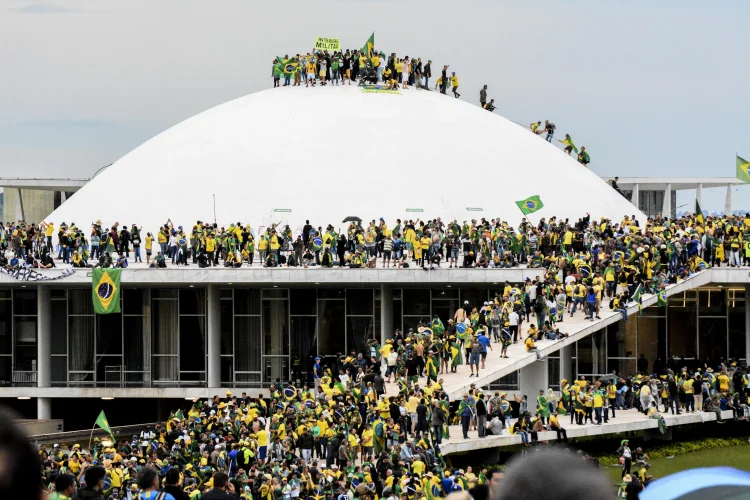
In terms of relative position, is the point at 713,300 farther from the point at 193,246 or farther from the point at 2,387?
the point at 2,387

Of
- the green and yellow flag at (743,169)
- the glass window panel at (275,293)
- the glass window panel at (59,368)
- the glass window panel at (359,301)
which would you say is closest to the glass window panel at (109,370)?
the glass window panel at (59,368)

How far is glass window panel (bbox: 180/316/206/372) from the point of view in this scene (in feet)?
146

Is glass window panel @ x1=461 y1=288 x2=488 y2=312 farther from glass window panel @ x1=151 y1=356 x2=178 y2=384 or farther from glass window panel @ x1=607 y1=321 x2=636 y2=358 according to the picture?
glass window panel @ x1=151 y1=356 x2=178 y2=384

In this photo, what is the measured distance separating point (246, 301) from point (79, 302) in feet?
19.4

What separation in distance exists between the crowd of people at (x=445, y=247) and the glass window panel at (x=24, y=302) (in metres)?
1.85

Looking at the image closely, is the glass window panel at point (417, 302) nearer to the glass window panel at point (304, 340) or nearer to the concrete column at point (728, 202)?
the glass window panel at point (304, 340)

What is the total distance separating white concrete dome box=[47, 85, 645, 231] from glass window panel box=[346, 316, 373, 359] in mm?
5741

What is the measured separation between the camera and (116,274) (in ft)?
138

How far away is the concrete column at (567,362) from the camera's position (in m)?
41.5

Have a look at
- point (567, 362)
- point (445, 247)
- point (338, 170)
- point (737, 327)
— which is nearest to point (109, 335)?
point (338, 170)

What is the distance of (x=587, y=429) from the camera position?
31203 mm

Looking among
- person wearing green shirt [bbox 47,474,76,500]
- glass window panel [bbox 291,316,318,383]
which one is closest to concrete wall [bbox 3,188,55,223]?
glass window panel [bbox 291,316,318,383]

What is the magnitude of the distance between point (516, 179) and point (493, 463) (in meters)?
24.3

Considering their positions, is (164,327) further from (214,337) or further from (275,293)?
(275,293)
